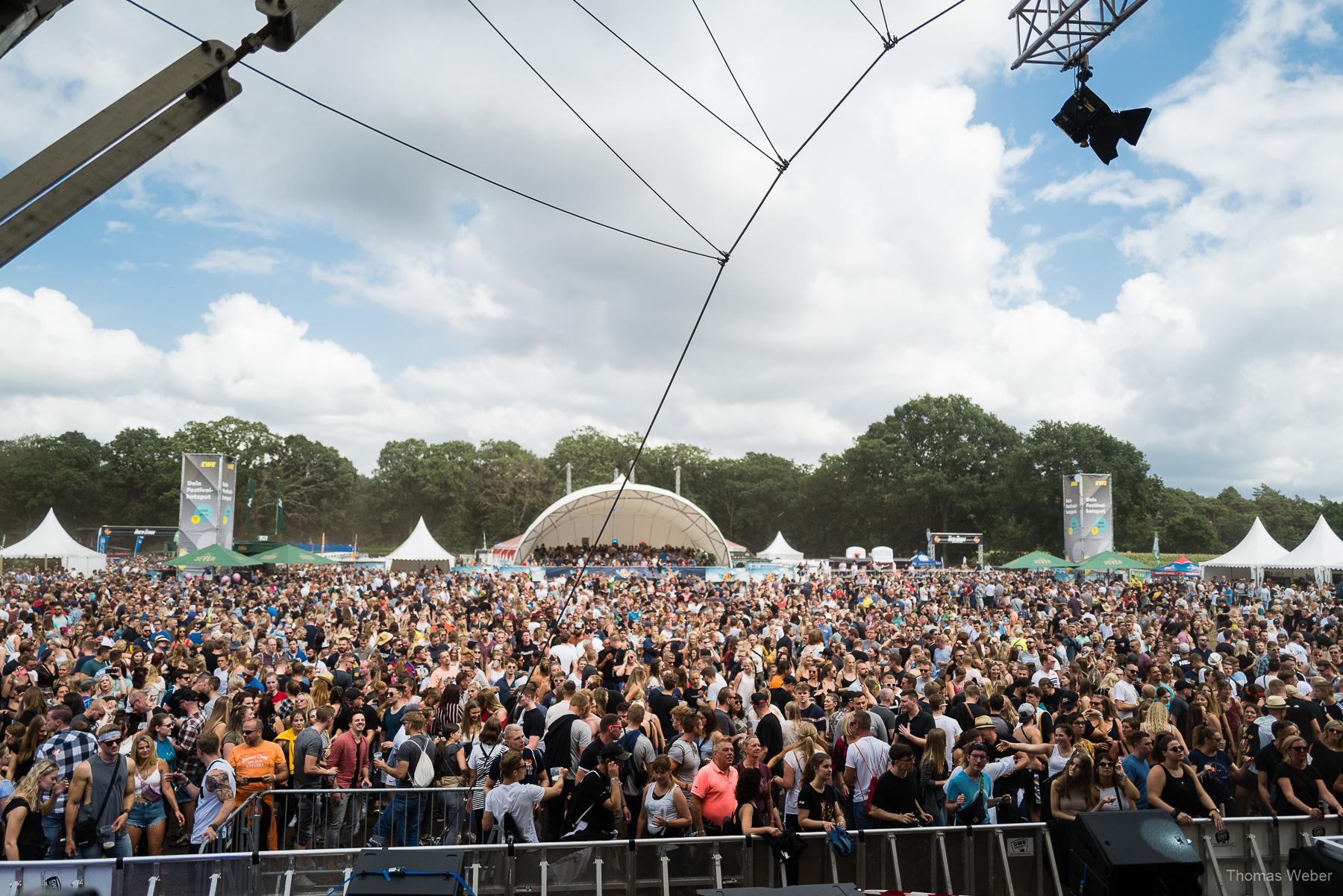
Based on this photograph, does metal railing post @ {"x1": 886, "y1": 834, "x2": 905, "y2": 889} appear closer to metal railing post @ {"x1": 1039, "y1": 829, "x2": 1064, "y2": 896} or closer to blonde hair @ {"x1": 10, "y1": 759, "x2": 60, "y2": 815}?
metal railing post @ {"x1": 1039, "y1": 829, "x2": 1064, "y2": 896}

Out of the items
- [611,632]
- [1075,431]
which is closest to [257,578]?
[611,632]

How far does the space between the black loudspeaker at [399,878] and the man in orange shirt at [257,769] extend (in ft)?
8.60

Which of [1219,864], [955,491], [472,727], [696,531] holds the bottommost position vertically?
[1219,864]

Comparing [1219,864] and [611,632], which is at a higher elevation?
[611,632]

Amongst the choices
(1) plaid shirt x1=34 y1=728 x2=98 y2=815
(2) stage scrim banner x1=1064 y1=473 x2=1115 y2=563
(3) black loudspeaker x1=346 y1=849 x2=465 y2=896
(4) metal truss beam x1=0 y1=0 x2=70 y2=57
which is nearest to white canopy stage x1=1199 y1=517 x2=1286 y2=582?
(2) stage scrim banner x1=1064 y1=473 x2=1115 y2=563

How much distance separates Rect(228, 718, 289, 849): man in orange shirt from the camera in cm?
598

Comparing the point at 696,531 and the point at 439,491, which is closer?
the point at 696,531

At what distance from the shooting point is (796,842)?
5.02m

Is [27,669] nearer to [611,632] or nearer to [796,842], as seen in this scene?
[611,632]

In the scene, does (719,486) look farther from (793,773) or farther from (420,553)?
(793,773)

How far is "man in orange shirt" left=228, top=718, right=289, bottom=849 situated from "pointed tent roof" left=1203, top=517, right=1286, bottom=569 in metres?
30.0

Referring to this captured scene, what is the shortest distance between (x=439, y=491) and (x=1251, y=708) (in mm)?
75525

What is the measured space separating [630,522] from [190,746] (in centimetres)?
4250

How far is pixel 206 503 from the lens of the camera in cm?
2962
